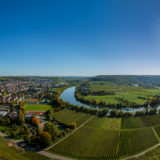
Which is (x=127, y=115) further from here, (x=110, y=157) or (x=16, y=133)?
(x=16, y=133)

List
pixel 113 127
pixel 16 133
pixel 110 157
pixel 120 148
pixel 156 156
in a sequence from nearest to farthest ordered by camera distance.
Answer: pixel 156 156 → pixel 110 157 → pixel 120 148 → pixel 16 133 → pixel 113 127

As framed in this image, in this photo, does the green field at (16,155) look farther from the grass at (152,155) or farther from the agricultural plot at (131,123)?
the agricultural plot at (131,123)

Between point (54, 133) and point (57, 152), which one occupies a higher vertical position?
point (54, 133)

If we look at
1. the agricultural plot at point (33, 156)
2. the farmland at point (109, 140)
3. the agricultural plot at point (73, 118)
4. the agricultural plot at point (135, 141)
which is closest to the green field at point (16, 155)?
the agricultural plot at point (33, 156)

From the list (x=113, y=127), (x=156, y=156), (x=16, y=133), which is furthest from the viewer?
(x=113, y=127)

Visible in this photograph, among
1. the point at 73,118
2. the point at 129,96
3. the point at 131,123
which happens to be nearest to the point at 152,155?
the point at 131,123

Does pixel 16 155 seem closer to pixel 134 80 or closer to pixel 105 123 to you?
pixel 105 123

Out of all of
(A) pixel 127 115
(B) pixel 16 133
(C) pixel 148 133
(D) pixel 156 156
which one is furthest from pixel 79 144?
(A) pixel 127 115

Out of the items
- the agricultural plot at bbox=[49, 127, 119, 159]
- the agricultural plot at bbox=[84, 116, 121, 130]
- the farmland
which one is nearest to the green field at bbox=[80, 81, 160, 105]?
the agricultural plot at bbox=[84, 116, 121, 130]

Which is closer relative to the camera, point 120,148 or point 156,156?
point 156,156
